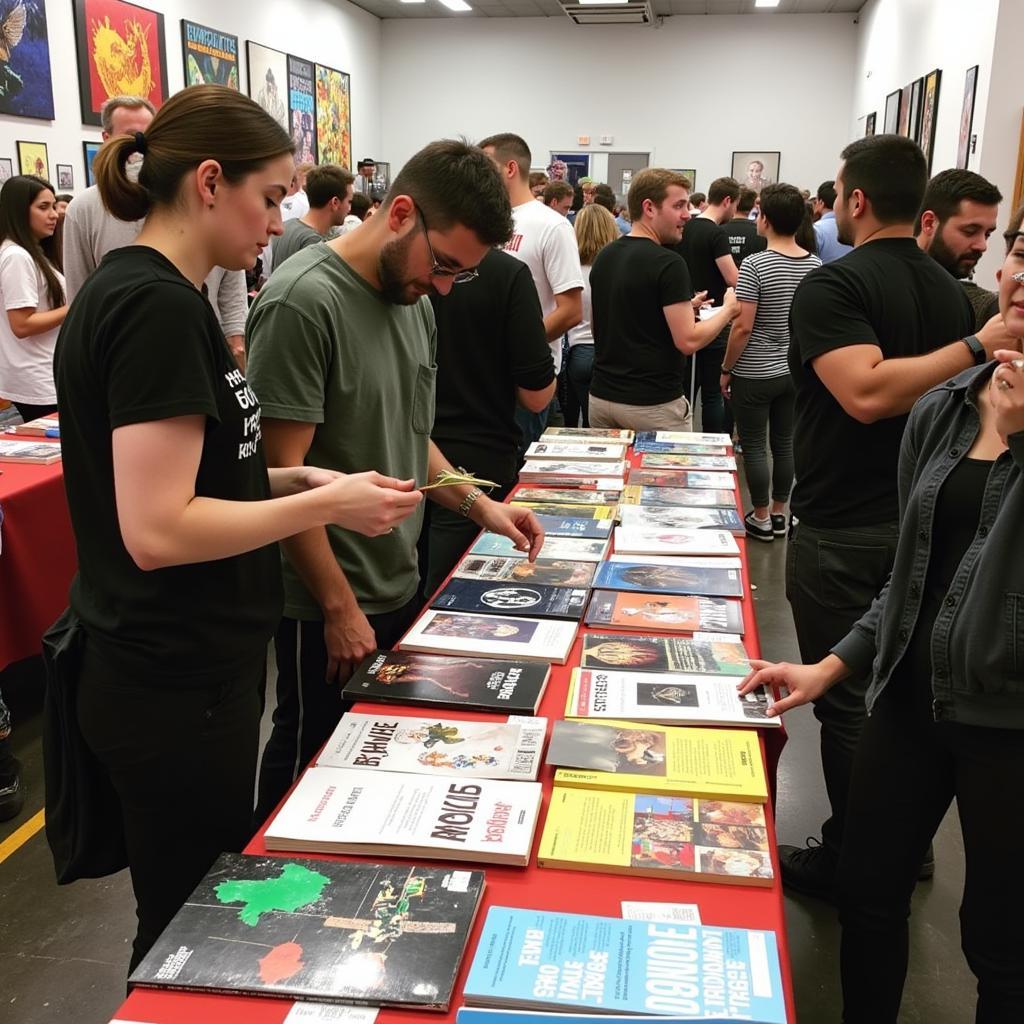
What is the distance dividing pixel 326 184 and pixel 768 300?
2209 millimetres

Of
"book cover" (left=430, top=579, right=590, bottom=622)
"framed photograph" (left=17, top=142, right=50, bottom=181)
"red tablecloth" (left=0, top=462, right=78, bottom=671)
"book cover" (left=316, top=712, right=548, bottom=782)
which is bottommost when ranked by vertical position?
"red tablecloth" (left=0, top=462, right=78, bottom=671)

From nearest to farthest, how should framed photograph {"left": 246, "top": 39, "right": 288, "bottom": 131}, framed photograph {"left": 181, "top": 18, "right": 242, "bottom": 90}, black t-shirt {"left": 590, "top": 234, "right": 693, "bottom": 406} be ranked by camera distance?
black t-shirt {"left": 590, "top": 234, "right": 693, "bottom": 406} < framed photograph {"left": 181, "top": 18, "right": 242, "bottom": 90} < framed photograph {"left": 246, "top": 39, "right": 288, "bottom": 131}

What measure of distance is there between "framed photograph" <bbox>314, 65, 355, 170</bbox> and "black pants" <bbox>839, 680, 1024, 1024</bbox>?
10330 mm

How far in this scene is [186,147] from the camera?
1.12m

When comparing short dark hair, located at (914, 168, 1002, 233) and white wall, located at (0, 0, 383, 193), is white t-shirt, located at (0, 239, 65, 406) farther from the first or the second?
white wall, located at (0, 0, 383, 193)

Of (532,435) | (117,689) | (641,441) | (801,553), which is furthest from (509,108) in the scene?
(117,689)

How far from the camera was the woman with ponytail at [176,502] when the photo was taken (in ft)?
3.41

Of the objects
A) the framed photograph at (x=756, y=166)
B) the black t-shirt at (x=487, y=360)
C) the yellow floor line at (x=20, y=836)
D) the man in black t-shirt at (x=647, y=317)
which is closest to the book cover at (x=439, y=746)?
the black t-shirt at (x=487, y=360)

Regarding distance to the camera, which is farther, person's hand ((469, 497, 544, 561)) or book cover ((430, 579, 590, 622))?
person's hand ((469, 497, 544, 561))

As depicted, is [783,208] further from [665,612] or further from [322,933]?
[322,933]

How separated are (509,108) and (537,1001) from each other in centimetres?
1300

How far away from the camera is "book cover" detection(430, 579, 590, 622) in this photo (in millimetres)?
1768

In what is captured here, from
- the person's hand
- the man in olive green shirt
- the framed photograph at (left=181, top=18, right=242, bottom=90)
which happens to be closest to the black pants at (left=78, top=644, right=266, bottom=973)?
the man in olive green shirt

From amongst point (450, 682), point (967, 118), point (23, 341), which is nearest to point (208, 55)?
point (23, 341)
